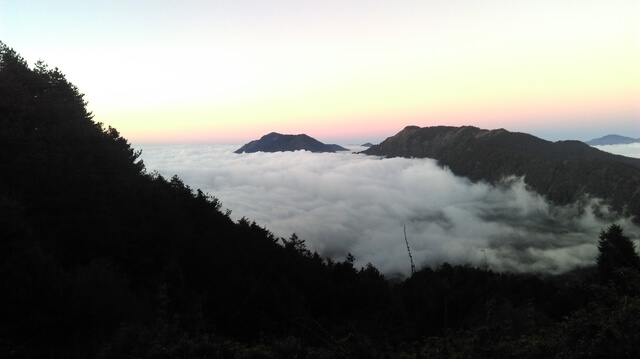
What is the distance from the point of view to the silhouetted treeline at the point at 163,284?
698 centimetres

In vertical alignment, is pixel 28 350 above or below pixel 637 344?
below

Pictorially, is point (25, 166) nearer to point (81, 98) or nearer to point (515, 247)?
point (81, 98)

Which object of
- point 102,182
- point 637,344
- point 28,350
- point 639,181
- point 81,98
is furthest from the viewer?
point 639,181

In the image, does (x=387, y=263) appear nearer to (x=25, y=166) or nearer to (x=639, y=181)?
(x=639, y=181)

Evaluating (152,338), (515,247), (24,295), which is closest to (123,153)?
(24,295)

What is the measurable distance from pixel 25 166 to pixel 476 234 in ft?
686

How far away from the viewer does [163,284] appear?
11516mm

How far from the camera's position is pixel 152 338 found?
23.2ft

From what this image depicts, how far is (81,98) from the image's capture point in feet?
90.2

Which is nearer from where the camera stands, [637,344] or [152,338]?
[637,344]

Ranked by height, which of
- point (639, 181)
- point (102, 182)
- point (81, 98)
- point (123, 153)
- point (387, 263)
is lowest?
point (387, 263)

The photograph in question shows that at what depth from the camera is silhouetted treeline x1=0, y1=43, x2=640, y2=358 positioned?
698cm

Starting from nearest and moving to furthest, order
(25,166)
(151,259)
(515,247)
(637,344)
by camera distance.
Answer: (637,344), (25,166), (151,259), (515,247)

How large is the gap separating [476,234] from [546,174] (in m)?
48.9
